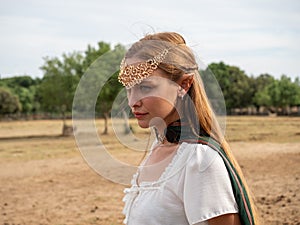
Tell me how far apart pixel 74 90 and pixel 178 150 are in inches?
1098

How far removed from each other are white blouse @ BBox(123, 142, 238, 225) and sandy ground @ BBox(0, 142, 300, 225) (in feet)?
15.7

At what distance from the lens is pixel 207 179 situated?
1363mm

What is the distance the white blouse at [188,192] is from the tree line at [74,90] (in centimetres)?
2400

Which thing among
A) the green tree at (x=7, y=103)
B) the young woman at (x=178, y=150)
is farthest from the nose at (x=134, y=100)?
the green tree at (x=7, y=103)

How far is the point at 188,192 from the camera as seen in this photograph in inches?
54.0

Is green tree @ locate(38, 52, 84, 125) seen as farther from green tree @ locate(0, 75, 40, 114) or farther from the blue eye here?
green tree @ locate(0, 75, 40, 114)

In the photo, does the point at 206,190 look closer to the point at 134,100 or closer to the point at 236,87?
the point at 134,100

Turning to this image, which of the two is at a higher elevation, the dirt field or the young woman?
the young woman

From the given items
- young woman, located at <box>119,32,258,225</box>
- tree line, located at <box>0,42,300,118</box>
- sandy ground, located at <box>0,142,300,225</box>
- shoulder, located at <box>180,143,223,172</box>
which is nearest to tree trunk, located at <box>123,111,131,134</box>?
young woman, located at <box>119,32,258,225</box>

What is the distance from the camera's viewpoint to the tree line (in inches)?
1185

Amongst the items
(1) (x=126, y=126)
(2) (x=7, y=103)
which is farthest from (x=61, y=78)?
(2) (x=7, y=103)

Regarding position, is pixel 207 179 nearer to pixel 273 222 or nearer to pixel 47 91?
pixel 273 222

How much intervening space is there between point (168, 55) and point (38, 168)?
434 inches

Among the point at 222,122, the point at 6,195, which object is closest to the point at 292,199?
the point at 6,195
